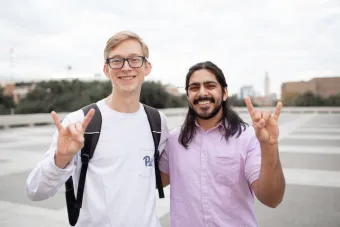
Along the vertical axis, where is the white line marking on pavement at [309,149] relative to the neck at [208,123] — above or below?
below

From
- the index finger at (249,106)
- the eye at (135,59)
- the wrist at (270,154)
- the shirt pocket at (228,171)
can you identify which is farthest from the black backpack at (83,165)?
Result: the wrist at (270,154)

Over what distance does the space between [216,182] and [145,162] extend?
1.75 ft

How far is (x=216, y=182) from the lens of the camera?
2.14 metres

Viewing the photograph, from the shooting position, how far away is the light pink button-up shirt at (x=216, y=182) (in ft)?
6.89

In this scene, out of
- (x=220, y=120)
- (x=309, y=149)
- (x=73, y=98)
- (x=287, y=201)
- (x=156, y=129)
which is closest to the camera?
(x=156, y=129)

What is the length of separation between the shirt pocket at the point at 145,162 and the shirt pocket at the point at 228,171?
18.4 inches

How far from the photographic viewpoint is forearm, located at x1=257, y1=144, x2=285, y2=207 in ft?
6.28

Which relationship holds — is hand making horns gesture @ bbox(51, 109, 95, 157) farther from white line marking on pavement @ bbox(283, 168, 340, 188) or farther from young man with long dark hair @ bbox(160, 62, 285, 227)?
white line marking on pavement @ bbox(283, 168, 340, 188)

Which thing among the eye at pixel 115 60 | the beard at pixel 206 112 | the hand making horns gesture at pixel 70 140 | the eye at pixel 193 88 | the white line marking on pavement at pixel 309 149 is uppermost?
the eye at pixel 115 60

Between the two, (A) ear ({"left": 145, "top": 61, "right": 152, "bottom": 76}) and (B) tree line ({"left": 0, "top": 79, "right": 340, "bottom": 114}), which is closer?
(A) ear ({"left": 145, "top": 61, "right": 152, "bottom": 76})

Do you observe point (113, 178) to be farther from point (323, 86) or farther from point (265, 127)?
point (323, 86)

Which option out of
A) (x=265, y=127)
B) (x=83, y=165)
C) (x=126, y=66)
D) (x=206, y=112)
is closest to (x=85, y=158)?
(x=83, y=165)

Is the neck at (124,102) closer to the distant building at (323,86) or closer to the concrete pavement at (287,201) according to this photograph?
the concrete pavement at (287,201)

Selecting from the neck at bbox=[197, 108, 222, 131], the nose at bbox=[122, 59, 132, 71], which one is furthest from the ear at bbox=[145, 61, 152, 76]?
the neck at bbox=[197, 108, 222, 131]
